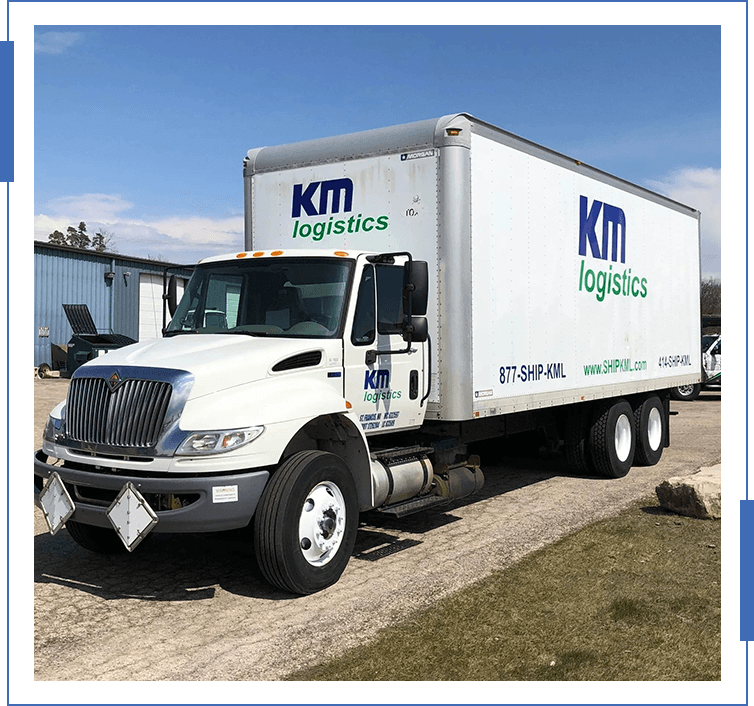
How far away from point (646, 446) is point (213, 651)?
30.0 ft

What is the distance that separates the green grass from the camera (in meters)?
4.82

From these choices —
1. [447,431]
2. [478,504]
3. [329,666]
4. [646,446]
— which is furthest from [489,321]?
[646,446]

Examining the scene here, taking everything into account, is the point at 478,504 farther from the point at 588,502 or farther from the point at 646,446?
the point at 646,446

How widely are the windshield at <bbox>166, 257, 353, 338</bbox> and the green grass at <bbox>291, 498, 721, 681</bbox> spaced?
8.38 ft

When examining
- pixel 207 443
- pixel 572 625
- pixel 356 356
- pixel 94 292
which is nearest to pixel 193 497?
pixel 207 443

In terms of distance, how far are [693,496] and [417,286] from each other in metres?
4.12

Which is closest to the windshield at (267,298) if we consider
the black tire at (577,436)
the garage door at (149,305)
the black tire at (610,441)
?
the black tire at (577,436)

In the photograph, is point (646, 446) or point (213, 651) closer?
point (213, 651)

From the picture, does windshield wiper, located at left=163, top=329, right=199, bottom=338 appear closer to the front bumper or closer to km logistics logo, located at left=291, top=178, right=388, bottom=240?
the front bumper

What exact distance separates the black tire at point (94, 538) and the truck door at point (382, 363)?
2.43m

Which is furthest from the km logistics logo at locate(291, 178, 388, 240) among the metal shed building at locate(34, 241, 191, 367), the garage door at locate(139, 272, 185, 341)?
the garage door at locate(139, 272, 185, 341)

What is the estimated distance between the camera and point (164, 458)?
5.87m

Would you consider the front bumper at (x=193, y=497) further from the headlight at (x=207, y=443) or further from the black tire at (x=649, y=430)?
the black tire at (x=649, y=430)

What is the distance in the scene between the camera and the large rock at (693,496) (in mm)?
8766
